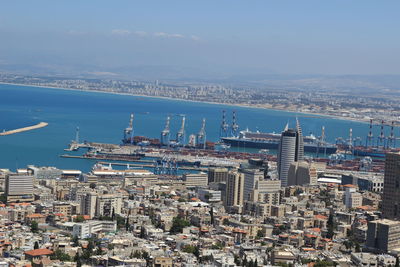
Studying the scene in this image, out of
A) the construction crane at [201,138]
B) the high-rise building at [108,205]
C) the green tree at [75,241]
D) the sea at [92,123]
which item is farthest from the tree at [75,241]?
the construction crane at [201,138]

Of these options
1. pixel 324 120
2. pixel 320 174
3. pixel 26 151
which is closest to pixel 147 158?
pixel 26 151

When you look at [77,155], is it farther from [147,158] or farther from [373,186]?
[373,186]

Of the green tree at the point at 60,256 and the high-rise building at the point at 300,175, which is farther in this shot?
the high-rise building at the point at 300,175

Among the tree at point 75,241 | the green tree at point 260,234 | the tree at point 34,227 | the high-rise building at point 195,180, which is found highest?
the tree at point 75,241

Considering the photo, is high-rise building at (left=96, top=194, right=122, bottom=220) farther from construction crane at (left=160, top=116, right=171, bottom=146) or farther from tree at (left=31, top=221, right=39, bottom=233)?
construction crane at (left=160, top=116, right=171, bottom=146)

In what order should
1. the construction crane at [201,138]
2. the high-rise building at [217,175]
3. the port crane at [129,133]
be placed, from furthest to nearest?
the construction crane at [201,138]
the port crane at [129,133]
the high-rise building at [217,175]

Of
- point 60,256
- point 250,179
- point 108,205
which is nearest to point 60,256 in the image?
point 60,256

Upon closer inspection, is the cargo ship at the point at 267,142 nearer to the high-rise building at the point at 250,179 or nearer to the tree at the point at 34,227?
the high-rise building at the point at 250,179
